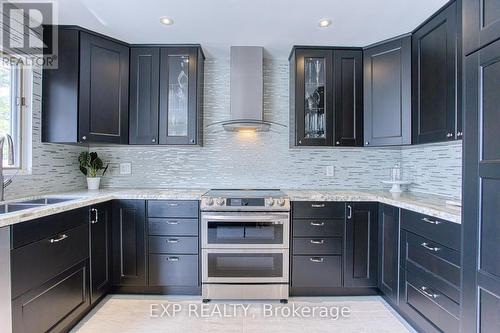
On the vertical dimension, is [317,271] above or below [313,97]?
below

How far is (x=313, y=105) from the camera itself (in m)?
2.56

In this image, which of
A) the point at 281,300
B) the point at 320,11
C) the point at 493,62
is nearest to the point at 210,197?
the point at 281,300

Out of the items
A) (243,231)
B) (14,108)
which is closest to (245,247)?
(243,231)

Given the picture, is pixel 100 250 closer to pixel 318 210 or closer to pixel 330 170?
pixel 318 210

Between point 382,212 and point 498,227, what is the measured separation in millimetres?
1167

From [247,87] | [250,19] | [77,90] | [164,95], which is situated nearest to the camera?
[250,19]

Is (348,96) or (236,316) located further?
(348,96)

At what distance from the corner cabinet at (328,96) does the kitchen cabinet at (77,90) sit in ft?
5.91

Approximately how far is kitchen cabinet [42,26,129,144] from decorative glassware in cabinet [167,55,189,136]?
561 mm

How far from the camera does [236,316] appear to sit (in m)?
2.04

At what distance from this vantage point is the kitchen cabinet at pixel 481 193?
3.61 feet

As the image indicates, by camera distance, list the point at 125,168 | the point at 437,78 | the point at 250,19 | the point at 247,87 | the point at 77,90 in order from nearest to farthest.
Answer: the point at 437,78 < the point at 250,19 < the point at 77,90 < the point at 247,87 < the point at 125,168

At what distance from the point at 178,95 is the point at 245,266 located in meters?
1.71

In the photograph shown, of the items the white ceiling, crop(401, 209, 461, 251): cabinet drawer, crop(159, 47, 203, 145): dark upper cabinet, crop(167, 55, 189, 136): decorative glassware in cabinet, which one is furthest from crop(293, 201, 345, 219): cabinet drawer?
the white ceiling
